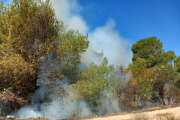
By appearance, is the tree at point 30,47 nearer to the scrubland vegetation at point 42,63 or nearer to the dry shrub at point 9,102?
the scrubland vegetation at point 42,63

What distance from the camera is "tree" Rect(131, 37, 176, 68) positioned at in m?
27.0

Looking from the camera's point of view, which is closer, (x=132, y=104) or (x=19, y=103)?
(x=19, y=103)

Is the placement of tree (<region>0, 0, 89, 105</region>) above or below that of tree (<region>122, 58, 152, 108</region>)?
above

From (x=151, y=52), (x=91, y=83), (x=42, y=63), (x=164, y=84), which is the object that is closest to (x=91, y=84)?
(x=91, y=83)

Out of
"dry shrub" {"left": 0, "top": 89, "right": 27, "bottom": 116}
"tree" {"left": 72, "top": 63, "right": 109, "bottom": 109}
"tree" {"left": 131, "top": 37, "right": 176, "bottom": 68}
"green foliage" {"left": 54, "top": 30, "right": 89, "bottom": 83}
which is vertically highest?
"tree" {"left": 131, "top": 37, "right": 176, "bottom": 68}

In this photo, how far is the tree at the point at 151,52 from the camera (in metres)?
27.0

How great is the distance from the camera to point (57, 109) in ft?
44.4

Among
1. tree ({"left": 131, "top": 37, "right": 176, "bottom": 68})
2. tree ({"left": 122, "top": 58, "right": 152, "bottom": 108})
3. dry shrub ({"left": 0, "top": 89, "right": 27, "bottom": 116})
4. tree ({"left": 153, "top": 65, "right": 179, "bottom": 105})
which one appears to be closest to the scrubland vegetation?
dry shrub ({"left": 0, "top": 89, "right": 27, "bottom": 116})

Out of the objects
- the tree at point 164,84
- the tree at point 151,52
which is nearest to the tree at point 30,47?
the tree at point 164,84

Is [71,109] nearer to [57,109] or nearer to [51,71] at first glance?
[57,109]

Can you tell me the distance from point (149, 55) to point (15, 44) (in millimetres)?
21504

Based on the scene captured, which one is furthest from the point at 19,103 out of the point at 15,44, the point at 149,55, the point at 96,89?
the point at 149,55

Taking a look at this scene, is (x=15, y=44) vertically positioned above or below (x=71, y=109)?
above

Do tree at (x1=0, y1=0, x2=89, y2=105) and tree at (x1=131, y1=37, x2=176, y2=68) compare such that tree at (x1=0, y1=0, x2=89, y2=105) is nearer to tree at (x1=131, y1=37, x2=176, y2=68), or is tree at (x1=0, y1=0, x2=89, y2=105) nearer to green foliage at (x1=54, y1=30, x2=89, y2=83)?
green foliage at (x1=54, y1=30, x2=89, y2=83)
